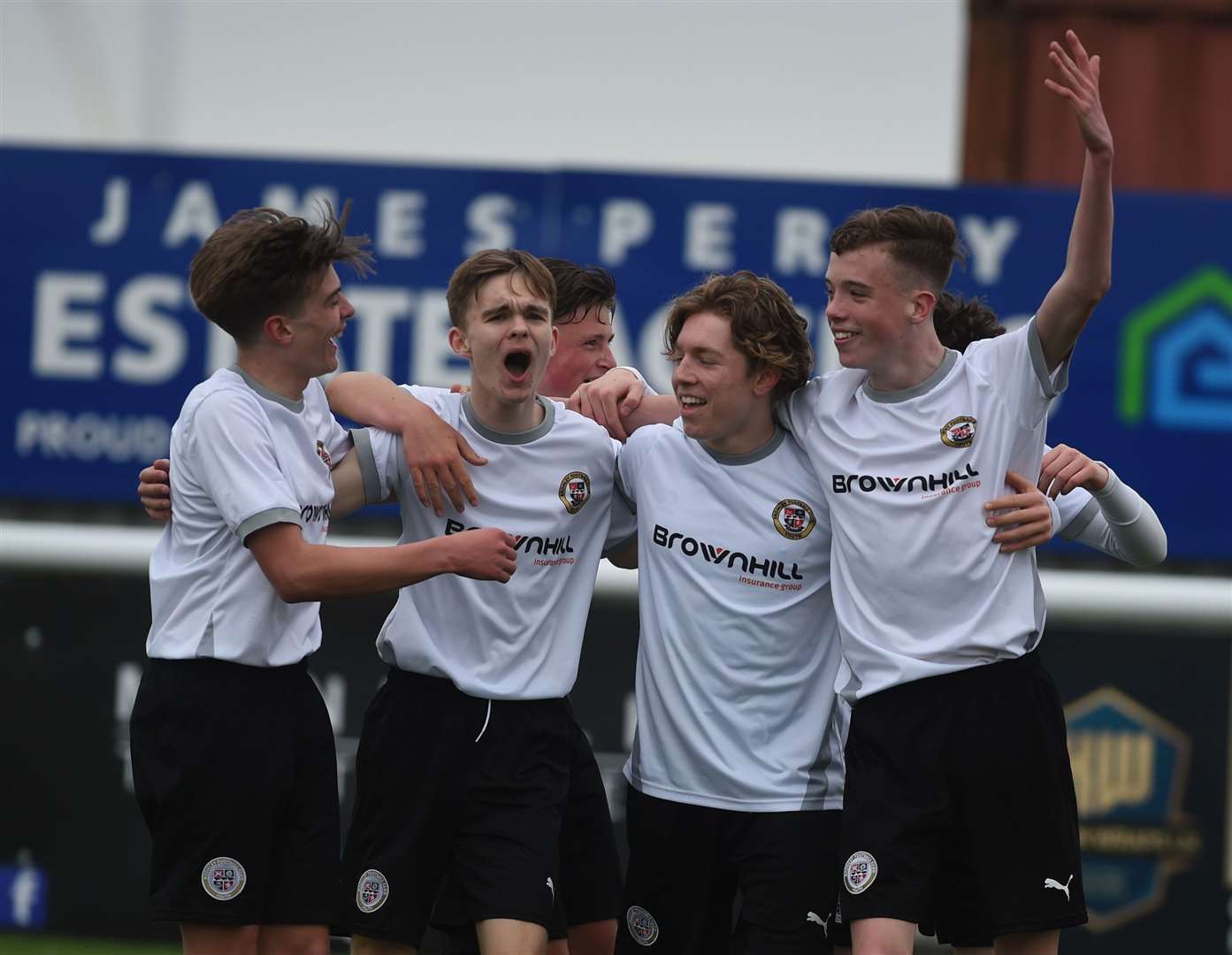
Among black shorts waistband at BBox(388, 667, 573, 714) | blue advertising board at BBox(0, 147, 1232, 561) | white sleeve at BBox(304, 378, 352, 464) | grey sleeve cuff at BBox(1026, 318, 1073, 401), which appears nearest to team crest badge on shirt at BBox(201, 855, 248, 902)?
black shorts waistband at BBox(388, 667, 573, 714)

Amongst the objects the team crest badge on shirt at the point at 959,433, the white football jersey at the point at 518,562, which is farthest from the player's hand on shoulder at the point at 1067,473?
the white football jersey at the point at 518,562

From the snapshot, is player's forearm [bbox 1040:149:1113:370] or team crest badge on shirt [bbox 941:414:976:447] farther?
team crest badge on shirt [bbox 941:414:976:447]

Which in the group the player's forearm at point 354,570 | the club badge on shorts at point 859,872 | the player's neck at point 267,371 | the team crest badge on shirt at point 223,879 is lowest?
the team crest badge on shirt at point 223,879

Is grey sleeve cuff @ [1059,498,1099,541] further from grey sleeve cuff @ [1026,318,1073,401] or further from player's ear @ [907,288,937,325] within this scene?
player's ear @ [907,288,937,325]

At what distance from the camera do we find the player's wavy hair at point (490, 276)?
12.0 ft

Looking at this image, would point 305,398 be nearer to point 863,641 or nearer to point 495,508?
point 495,508

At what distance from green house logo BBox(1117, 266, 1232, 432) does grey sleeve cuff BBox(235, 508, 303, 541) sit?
398 centimetres

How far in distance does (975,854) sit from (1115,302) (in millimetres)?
3364

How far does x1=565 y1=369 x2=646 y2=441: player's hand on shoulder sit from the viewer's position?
3959mm

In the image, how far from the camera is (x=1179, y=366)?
6.25 metres

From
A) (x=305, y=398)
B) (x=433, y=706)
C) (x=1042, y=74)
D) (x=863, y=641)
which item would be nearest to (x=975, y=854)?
(x=863, y=641)

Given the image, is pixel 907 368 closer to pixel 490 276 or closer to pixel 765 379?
pixel 765 379

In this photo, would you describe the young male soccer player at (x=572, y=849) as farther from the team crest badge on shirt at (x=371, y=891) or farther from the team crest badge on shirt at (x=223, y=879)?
the team crest badge on shirt at (x=223, y=879)

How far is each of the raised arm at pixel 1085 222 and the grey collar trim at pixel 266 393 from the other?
1.60 m
